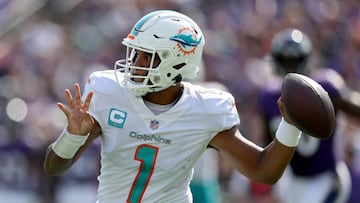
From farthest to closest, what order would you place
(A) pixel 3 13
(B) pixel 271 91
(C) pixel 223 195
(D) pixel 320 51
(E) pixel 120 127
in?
1. (A) pixel 3 13
2. (D) pixel 320 51
3. (C) pixel 223 195
4. (B) pixel 271 91
5. (E) pixel 120 127

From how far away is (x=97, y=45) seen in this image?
1277 centimetres

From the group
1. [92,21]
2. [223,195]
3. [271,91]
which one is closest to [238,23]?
[92,21]

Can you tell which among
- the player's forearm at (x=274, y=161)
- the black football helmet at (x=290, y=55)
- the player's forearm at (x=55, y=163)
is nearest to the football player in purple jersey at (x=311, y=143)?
the black football helmet at (x=290, y=55)

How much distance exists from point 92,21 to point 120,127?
29.0ft

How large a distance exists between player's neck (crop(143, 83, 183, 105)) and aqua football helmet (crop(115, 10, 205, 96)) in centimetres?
5

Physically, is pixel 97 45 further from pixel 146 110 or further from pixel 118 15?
pixel 146 110

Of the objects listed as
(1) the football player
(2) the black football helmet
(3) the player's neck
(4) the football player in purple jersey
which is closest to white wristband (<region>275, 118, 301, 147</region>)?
(1) the football player

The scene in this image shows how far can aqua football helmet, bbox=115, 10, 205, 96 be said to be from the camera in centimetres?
452

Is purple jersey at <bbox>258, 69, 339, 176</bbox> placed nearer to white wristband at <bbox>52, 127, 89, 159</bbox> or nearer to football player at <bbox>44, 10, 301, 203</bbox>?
football player at <bbox>44, 10, 301, 203</bbox>

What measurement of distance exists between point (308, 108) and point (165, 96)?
0.62 m

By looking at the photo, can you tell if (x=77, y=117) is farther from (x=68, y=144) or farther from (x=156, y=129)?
(x=156, y=129)

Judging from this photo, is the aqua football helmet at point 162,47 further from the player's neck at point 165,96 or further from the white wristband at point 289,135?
the white wristband at point 289,135

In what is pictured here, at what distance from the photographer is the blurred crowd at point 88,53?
10.4m

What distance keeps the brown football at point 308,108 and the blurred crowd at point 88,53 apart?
19.0 ft
